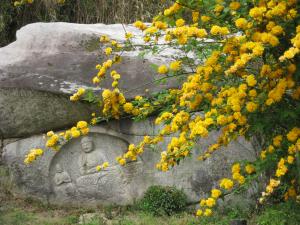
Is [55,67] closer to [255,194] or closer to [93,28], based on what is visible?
[93,28]

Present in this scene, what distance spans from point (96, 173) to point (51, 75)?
114 cm

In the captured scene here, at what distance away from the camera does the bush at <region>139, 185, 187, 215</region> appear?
564 cm

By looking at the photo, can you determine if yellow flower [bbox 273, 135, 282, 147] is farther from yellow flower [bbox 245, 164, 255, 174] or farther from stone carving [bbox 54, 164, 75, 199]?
stone carving [bbox 54, 164, 75, 199]

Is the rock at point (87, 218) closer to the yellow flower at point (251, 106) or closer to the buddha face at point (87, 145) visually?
the buddha face at point (87, 145)

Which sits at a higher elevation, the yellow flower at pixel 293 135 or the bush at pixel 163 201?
the yellow flower at pixel 293 135

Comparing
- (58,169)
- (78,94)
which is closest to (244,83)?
(78,94)

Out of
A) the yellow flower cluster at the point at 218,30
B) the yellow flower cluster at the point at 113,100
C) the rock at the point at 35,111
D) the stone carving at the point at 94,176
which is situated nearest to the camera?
the yellow flower cluster at the point at 218,30

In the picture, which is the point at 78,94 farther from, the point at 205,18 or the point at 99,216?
the point at 99,216

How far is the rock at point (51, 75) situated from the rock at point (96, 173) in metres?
0.26

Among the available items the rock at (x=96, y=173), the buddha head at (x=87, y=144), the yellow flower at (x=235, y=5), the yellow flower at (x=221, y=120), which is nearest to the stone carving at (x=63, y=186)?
the rock at (x=96, y=173)

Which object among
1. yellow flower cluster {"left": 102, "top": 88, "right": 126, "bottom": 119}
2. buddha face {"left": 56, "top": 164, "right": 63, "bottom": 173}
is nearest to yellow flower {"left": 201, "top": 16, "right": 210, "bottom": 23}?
yellow flower cluster {"left": 102, "top": 88, "right": 126, "bottom": 119}

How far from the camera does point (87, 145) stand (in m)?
5.98

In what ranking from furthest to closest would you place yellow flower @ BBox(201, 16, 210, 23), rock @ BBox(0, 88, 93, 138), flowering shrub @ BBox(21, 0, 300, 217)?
rock @ BBox(0, 88, 93, 138)
yellow flower @ BBox(201, 16, 210, 23)
flowering shrub @ BBox(21, 0, 300, 217)

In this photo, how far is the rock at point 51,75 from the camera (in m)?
5.58
